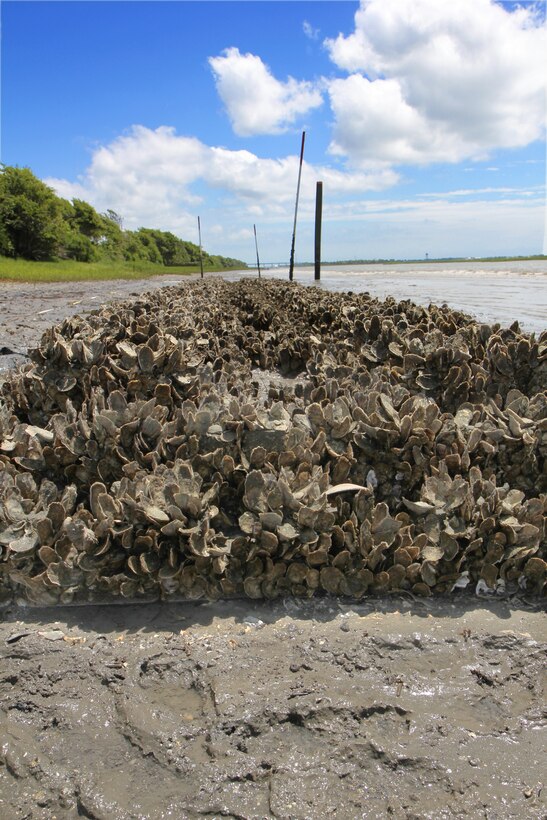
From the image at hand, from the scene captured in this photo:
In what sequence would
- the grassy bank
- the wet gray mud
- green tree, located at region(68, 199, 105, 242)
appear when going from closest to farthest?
the wet gray mud, the grassy bank, green tree, located at region(68, 199, 105, 242)

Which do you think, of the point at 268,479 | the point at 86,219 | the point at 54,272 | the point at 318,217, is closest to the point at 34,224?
the point at 54,272

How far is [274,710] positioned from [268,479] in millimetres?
917

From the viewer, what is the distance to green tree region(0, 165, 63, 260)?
43.7 meters

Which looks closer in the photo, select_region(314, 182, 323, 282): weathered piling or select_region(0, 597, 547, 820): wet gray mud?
select_region(0, 597, 547, 820): wet gray mud

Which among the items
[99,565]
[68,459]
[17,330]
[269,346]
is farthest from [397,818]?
[17,330]

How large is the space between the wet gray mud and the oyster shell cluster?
15 centimetres

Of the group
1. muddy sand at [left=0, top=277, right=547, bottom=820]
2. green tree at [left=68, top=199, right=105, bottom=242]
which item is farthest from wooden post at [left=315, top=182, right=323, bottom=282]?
green tree at [left=68, top=199, right=105, bottom=242]

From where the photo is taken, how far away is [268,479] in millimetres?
2410

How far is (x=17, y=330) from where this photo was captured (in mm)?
7781

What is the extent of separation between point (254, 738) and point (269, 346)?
4.70 metres

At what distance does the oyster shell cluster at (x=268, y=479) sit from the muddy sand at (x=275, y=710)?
0.14 metres

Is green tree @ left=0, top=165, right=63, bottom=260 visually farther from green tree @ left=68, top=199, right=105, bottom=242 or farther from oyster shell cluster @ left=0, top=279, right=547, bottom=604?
oyster shell cluster @ left=0, top=279, right=547, bottom=604

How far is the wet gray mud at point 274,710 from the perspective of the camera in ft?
4.92

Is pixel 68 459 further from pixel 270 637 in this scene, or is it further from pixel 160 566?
pixel 270 637
